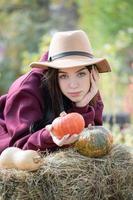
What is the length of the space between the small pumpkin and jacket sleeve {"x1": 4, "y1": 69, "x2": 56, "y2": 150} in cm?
17

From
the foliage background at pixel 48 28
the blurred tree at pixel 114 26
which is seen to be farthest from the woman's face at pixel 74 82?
the blurred tree at pixel 114 26

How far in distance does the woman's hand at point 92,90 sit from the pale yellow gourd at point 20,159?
48 cm

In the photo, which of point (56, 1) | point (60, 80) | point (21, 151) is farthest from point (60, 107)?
point (56, 1)

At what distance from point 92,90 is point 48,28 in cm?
1138

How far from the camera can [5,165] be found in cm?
380

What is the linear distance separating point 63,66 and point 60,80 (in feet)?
Result: 0.44

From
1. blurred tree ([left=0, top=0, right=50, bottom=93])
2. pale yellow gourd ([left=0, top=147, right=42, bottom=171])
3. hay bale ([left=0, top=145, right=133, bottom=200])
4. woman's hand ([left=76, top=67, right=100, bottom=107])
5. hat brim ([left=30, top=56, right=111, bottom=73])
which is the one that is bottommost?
blurred tree ([left=0, top=0, right=50, bottom=93])

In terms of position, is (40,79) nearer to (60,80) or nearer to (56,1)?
(60,80)

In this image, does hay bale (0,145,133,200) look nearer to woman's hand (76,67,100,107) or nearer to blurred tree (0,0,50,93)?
woman's hand (76,67,100,107)

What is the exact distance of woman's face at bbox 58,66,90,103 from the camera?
13.3 ft

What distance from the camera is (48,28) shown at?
50.6 ft

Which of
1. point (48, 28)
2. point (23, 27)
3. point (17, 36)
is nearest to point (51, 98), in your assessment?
point (17, 36)

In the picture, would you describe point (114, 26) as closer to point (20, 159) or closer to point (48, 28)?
point (48, 28)

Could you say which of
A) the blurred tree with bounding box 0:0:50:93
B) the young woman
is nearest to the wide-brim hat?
the young woman
